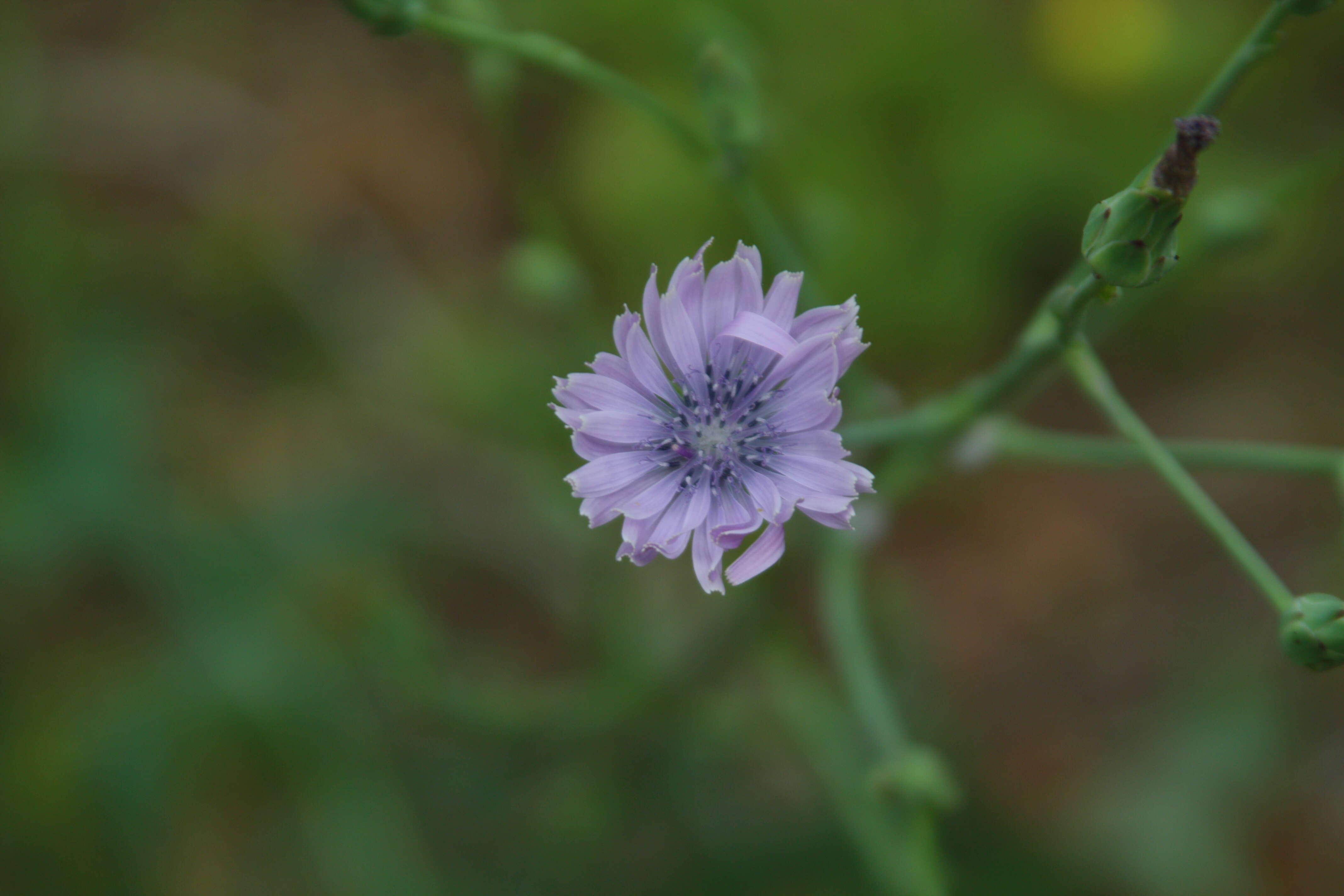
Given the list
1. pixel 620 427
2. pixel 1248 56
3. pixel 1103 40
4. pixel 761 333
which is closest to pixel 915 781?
pixel 620 427

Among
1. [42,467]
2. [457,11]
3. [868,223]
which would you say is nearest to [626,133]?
[868,223]

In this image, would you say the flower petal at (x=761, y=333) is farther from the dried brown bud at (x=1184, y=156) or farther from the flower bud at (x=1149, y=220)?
the dried brown bud at (x=1184, y=156)

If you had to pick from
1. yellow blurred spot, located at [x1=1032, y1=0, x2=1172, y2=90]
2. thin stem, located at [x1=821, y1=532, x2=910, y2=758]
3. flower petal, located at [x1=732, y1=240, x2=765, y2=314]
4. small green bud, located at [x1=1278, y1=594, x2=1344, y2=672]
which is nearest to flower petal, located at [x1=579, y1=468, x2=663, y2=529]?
flower petal, located at [x1=732, y1=240, x2=765, y2=314]

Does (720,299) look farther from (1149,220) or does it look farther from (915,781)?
(915,781)

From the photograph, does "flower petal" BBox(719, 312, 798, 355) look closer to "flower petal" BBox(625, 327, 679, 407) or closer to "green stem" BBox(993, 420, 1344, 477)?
"flower petal" BBox(625, 327, 679, 407)

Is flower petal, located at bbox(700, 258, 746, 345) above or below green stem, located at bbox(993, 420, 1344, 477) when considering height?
above

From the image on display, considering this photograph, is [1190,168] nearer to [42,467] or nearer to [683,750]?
[683,750]
